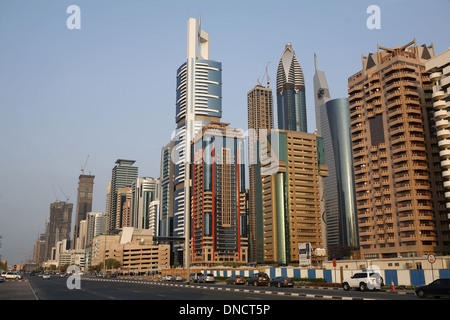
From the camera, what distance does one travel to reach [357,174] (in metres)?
141

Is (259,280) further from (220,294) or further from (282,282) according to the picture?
(220,294)

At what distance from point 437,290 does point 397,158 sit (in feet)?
329

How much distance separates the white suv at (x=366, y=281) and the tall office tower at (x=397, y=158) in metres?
82.2

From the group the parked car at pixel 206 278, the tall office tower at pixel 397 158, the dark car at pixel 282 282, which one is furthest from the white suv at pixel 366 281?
the tall office tower at pixel 397 158

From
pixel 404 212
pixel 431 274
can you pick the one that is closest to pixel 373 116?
pixel 404 212

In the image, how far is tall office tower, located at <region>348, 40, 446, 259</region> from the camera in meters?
120

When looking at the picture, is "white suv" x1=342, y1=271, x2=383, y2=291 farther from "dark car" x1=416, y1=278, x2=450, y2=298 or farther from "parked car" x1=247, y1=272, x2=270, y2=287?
"parked car" x1=247, y1=272, x2=270, y2=287

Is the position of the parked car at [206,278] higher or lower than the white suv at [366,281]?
lower

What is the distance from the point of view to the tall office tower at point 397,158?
12006 cm

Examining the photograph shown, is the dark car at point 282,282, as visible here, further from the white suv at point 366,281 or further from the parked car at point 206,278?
the parked car at point 206,278

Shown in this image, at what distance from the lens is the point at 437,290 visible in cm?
3262

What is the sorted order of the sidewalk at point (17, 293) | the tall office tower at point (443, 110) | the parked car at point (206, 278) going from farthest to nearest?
1. the tall office tower at point (443, 110)
2. the parked car at point (206, 278)
3. the sidewalk at point (17, 293)
